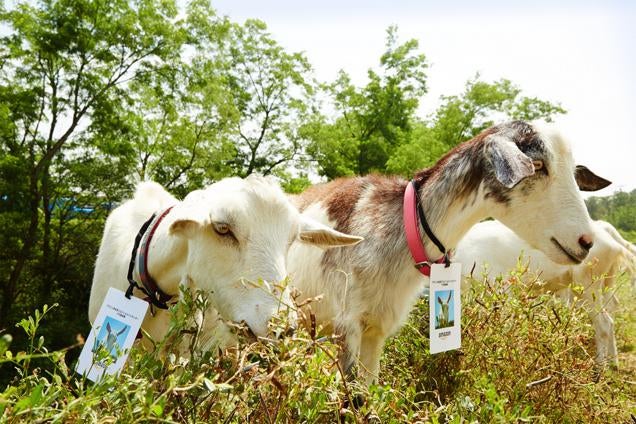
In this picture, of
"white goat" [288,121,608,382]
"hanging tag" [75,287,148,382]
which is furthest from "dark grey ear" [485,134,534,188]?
"hanging tag" [75,287,148,382]

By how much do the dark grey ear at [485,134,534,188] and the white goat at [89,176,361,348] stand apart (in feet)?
2.40

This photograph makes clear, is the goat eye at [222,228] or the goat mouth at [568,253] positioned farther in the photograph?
the goat mouth at [568,253]

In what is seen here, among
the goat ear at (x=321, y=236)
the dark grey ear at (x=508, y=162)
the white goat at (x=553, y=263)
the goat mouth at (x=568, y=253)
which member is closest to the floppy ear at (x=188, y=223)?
the goat ear at (x=321, y=236)

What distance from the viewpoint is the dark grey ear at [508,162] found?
2.14m

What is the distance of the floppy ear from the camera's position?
210 centimetres

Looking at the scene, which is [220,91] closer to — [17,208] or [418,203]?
[17,208]

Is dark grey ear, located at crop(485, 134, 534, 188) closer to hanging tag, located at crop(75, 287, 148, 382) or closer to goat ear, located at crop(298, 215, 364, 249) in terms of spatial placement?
goat ear, located at crop(298, 215, 364, 249)

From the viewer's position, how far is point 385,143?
24172 millimetres

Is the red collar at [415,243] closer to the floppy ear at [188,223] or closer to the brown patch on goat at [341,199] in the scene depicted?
the brown patch on goat at [341,199]

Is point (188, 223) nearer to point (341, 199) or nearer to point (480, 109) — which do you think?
point (341, 199)

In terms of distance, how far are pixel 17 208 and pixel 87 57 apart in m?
5.03

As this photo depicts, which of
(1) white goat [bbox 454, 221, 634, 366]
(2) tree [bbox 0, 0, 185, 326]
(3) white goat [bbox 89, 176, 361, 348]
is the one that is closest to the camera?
(3) white goat [bbox 89, 176, 361, 348]

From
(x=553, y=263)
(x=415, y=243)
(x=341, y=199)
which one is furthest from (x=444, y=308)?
(x=553, y=263)

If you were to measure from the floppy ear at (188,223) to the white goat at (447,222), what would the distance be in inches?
19.2
